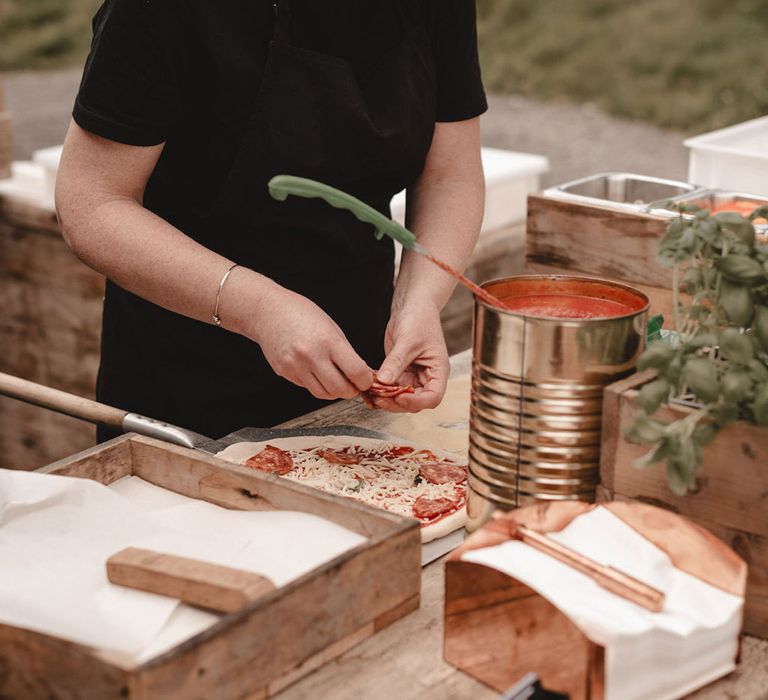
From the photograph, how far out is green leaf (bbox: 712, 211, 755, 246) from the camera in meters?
1.29

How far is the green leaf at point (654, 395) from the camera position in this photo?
1.24 metres

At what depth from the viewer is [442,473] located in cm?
178

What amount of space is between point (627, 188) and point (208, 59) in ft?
3.75

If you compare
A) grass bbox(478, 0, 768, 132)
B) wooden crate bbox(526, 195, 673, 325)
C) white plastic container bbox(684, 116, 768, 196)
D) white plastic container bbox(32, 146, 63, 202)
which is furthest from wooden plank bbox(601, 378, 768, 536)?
grass bbox(478, 0, 768, 132)

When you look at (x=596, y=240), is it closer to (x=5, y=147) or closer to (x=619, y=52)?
(x=5, y=147)

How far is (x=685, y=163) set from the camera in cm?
897

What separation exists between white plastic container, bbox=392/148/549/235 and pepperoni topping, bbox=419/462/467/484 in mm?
2175

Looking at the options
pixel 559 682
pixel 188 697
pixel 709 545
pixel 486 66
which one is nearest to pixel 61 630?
pixel 188 697

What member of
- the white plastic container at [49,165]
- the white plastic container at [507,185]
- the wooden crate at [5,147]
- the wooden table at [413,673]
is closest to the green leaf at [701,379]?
the wooden table at [413,673]

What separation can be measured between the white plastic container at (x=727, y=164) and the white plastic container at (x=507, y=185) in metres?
1.07

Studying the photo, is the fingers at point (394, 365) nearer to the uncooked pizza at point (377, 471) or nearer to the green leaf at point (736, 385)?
the uncooked pizza at point (377, 471)

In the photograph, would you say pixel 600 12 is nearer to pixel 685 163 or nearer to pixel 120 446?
pixel 685 163

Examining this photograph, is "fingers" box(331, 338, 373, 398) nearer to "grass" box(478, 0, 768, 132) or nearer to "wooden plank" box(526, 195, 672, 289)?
"wooden plank" box(526, 195, 672, 289)

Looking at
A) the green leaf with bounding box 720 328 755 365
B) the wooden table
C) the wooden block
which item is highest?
the green leaf with bounding box 720 328 755 365
